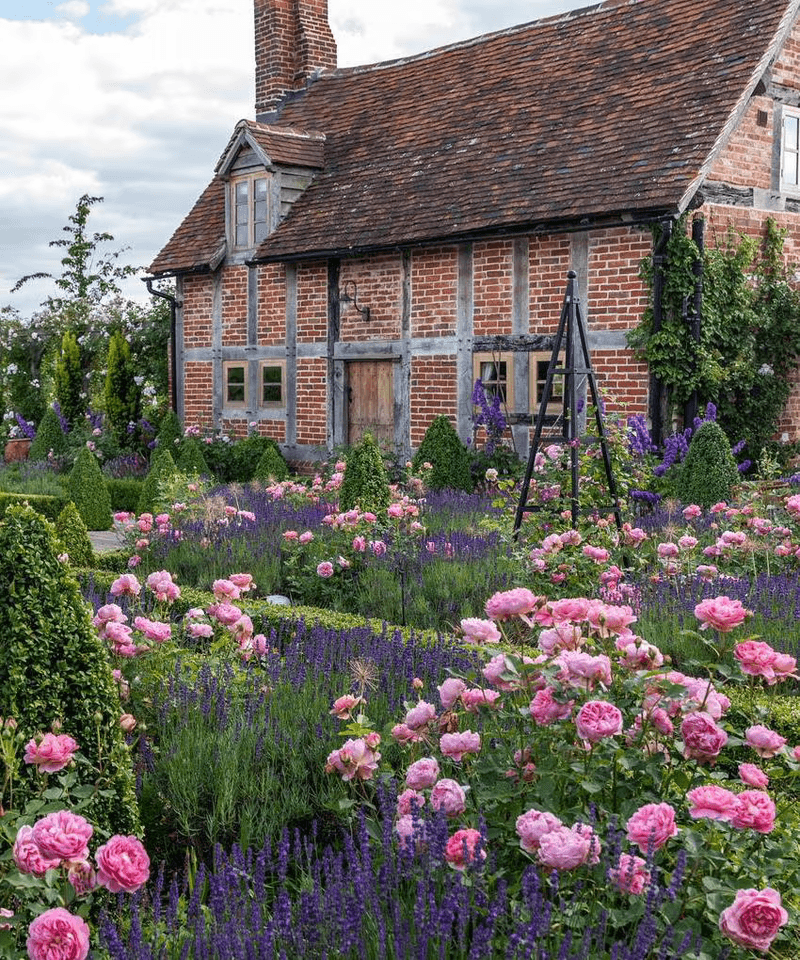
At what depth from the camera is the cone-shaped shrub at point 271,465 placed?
51.8 ft

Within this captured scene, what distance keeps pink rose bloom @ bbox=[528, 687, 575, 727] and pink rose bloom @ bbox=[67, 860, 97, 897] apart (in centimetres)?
127

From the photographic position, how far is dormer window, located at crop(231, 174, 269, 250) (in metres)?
18.0

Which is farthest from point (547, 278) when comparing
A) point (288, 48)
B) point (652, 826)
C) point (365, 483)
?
point (652, 826)

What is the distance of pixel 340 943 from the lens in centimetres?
289

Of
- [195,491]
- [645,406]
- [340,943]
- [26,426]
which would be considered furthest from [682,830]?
[26,426]

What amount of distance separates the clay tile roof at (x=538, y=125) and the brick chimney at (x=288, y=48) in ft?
4.72

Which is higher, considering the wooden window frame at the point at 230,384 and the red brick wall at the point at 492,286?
the red brick wall at the point at 492,286

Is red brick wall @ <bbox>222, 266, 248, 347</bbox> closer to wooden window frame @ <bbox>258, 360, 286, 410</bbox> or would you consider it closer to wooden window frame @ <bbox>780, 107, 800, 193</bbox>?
wooden window frame @ <bbox>258, 360, 286, 410</bbox>

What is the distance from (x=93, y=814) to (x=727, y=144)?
38.2 feet

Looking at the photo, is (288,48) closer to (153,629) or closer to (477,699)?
(153,629)

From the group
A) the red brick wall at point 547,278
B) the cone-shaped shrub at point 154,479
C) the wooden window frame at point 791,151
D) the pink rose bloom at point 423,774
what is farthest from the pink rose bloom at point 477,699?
the wooden window frame at point 791,151

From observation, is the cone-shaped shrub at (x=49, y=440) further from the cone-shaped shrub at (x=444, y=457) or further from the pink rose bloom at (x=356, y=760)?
the pink rose bloom at (x=356, y=760)

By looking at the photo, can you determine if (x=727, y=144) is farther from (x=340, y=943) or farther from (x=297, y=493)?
(x=340, y=943)

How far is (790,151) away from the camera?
14.1 meters
